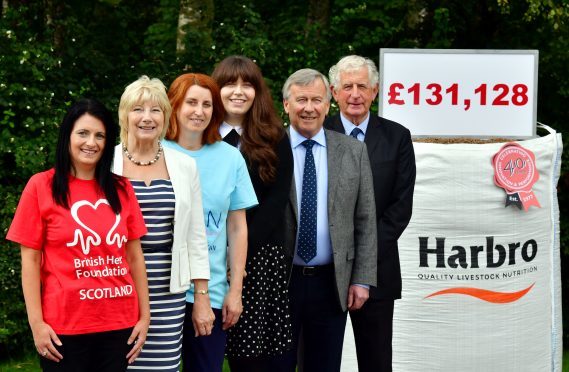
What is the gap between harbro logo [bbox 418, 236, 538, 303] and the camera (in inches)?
238

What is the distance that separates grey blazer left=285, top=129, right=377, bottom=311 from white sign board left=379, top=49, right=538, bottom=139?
4.86 ft

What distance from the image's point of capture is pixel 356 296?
4.82 metres

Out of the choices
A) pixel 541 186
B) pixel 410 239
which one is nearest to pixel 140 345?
pixel 410 239

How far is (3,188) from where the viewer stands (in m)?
7.30

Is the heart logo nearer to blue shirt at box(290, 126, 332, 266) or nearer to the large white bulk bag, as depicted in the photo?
blue shirt at box(290, 126, 332, 266)

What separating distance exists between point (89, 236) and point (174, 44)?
20.2 feet

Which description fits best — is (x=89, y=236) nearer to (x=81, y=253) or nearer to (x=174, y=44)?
(x=81, y=253)

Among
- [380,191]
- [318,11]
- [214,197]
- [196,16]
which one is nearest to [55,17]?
[196,16]

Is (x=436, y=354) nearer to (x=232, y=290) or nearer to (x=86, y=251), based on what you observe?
(x=232, y=290)

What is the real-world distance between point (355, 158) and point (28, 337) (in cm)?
344

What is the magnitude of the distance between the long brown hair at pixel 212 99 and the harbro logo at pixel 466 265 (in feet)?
6.87

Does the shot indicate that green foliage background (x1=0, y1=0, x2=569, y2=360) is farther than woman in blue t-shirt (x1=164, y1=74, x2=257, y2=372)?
Yes

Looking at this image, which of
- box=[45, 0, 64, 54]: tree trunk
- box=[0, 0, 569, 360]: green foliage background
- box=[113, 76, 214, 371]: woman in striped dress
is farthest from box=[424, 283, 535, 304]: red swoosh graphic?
box=[45, 0, 64, 54]: tree trunk

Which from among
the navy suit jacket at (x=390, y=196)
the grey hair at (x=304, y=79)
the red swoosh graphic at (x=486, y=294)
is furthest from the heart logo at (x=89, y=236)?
the red swoosh graphic at (x=486, y=294)
